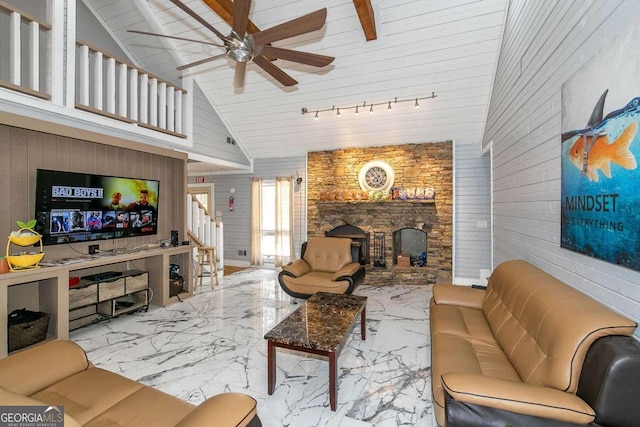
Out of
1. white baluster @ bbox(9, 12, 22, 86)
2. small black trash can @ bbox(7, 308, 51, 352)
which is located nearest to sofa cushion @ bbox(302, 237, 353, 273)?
small black trash can @ bbox(7, 308, 51, 352)

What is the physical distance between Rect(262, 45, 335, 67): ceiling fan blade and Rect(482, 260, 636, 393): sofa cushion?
247 centimetres

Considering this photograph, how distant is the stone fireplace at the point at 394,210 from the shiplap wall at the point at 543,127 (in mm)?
1654

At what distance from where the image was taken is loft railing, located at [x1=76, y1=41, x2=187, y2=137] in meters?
3.48

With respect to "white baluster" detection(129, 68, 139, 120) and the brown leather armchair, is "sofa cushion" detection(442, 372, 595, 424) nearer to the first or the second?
the brown leather armchair

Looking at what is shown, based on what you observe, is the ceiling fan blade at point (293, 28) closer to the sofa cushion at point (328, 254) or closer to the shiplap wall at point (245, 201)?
the sofa cushion at point (328, 254)

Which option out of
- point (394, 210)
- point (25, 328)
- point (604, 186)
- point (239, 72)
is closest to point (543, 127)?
point (604, 186)

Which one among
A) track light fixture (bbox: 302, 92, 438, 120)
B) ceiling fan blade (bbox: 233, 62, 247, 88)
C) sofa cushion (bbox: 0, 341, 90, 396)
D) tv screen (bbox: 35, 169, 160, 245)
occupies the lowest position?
sofa cushion (bbox: 0, 341, 90, 396)

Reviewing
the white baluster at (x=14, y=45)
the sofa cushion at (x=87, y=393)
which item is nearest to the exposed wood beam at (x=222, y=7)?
the white baluster at (x=14, y=45)

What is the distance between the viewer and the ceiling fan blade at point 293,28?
2.34 m

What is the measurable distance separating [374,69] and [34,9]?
4.87m

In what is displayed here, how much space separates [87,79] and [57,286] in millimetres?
2373

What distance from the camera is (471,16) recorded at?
363 centimetres

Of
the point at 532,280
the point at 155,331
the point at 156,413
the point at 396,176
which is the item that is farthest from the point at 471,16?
the point at 155,331

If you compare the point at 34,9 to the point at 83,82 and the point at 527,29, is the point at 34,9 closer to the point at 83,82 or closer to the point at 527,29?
the point at 83,82
